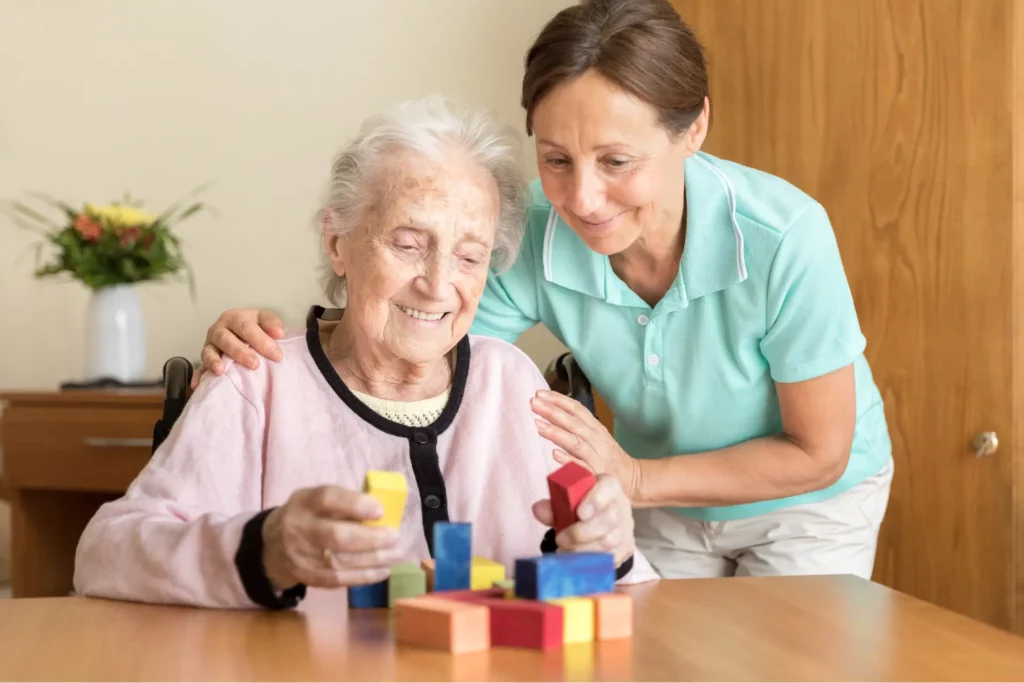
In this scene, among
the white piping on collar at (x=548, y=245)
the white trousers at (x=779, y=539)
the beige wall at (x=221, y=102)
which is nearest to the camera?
the white piping on collar at (x=548, y=245)

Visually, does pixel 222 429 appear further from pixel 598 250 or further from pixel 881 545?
pixel 881 545

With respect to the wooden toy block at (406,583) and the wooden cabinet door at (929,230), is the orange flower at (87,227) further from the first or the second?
the wooden toy block at (406,583)

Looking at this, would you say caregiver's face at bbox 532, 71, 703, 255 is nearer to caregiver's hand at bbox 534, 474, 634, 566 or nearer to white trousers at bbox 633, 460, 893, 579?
caregiver's hand at bbox 534, 474, 634, 566

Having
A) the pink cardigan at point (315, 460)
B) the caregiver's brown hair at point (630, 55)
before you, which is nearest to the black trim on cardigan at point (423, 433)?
the pink cardigan at point (315, 460)

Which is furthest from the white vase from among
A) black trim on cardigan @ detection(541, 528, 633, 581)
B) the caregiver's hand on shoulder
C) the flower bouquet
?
black trim on cardigan @ detection(541, 528, 633, 581)

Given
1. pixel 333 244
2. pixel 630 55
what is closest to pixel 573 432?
pixel 333 244

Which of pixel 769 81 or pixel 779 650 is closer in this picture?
pixel 779 650

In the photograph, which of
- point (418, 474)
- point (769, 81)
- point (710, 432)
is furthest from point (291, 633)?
point (769, 81)

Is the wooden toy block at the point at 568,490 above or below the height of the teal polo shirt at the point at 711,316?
below

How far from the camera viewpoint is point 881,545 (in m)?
2.56

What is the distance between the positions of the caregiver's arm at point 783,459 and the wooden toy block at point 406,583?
0.68 metres

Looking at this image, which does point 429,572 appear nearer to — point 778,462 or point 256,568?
point 256,568

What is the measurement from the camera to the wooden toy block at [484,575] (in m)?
1.21

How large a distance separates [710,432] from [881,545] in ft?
2.70
